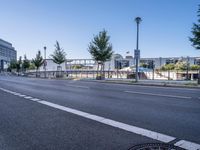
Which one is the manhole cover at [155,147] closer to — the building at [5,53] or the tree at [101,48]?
the tree at [101,48]

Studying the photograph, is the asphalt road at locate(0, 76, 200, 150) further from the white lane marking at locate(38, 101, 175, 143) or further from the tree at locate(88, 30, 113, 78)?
the tree at locate(88, 30, 113, 78)

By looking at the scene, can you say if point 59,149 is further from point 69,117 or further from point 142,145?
point 69,117

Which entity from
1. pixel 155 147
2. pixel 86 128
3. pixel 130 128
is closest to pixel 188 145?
pixel 155 147

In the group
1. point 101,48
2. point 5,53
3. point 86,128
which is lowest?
point 86,128

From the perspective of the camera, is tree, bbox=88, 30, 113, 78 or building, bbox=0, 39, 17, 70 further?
building, bbox=0, 39, 17, 70

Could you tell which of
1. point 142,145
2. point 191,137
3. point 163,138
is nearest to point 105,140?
point 142,145

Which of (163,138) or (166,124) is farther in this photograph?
(166,124)

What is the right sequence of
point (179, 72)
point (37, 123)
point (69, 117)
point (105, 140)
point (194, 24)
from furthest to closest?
point (179, 72) → point (194, 24) → point (69, 117) → point (37, 123) → point (105, 140)

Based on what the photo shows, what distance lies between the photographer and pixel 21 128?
4621 millimetres

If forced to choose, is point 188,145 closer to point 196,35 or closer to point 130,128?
point 130,128

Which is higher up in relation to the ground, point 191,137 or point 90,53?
point 90,53

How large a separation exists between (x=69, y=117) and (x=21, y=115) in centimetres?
151

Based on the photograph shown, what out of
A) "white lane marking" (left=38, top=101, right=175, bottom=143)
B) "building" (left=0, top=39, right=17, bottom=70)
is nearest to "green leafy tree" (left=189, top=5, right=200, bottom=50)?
"white lane marking" (left=38, top=101, right=175, bottom=143)

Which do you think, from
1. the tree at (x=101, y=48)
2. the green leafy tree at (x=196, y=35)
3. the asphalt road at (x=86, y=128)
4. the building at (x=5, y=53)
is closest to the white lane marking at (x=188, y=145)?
the asphalt road at (x=86, y=128)
